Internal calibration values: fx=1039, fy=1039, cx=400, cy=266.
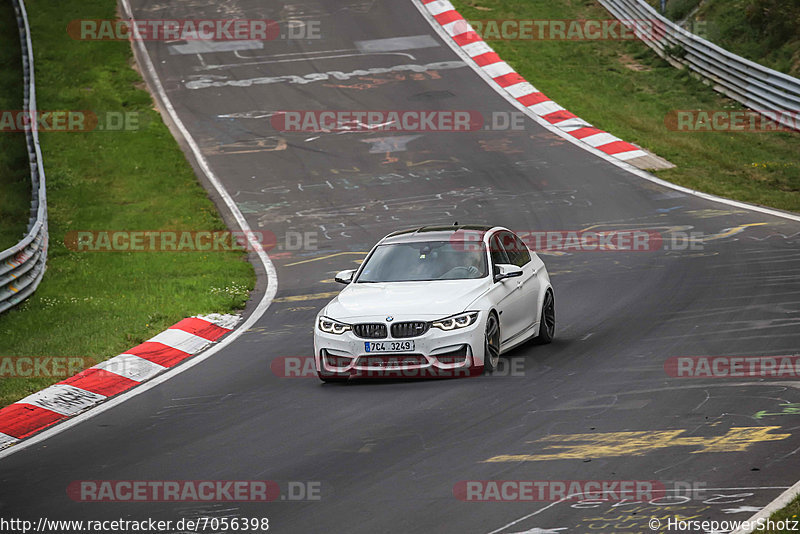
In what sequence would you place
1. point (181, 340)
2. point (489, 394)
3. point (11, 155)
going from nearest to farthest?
point (489, 394) < point (181, 340) < point (11, 155)

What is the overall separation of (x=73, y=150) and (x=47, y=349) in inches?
568

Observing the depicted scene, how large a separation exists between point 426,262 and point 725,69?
792 inches

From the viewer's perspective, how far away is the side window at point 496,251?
1260 centimetres

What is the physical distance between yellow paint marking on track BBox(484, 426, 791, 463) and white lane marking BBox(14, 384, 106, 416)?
5.42 m

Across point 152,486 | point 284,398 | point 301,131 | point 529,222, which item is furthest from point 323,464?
point 301,131

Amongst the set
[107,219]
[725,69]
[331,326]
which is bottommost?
[107,219]

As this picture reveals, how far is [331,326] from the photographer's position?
11.4 metres

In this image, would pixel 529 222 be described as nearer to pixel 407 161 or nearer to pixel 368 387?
pixel 407 161

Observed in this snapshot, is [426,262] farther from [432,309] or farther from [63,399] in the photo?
[63,399]

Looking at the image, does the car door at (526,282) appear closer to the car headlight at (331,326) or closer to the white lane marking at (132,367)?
the car headlight at (331,326)

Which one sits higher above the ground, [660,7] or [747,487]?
[660,7]

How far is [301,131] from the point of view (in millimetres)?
28375

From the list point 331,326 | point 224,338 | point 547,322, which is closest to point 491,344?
point 331,326

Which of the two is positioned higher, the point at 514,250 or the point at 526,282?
the point at 514,250
